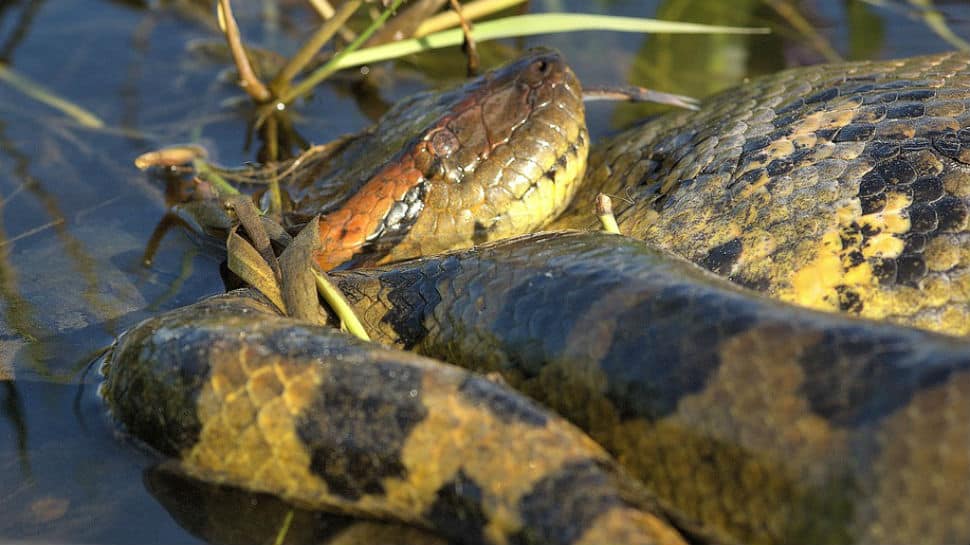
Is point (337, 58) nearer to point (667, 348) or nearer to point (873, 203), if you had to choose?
point (873, 203)

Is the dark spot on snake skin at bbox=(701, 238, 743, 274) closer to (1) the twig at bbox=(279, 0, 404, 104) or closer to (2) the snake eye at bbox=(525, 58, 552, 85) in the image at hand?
(2) the snake eye at bbox=(525, 58, 552, 85)

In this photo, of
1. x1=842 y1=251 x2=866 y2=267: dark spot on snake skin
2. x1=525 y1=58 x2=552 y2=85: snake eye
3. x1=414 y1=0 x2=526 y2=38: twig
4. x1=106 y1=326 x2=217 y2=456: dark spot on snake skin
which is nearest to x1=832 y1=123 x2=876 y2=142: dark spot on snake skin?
x1=842 y1=251 x2=866 y2=267: dark spot on snake skin

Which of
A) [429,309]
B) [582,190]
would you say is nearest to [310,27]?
[582,190]

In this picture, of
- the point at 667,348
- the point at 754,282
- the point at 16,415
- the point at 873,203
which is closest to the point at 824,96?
the point at 873,203

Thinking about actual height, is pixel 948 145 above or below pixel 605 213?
above

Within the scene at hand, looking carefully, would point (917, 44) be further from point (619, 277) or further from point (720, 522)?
point (720, 522)

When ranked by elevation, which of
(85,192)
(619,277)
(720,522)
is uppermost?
(619,277)
